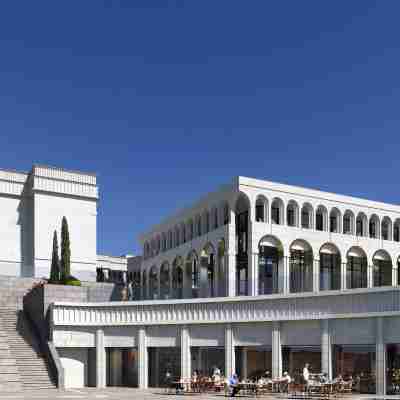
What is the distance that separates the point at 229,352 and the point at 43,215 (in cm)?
2833

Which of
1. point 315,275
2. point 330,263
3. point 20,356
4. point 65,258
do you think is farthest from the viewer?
point 330,263

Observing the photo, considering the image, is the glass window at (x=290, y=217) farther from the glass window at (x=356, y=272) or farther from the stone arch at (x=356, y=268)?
the glass window at (x=356, y=272)

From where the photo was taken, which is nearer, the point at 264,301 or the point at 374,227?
the point at 264,301

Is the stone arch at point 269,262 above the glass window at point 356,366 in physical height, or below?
above

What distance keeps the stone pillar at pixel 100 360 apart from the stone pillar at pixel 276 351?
36.1 feet

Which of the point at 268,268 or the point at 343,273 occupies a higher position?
the point at 268,268

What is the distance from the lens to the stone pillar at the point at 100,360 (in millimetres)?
42156

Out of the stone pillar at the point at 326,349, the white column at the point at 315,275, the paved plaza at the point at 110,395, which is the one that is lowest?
the paved plaza at the point at 110,395

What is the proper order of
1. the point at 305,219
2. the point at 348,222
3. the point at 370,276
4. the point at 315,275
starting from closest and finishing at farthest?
the point at 315,275, the point at 305,219, the point at 348,222, the point at 370,276

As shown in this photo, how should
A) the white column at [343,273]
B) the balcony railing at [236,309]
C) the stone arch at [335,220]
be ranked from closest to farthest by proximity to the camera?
the balcony railing at [236,309] < the white column at [343,273] < the stone arch at [335,220]

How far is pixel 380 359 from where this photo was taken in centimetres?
3378

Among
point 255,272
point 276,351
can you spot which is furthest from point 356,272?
point 276,351

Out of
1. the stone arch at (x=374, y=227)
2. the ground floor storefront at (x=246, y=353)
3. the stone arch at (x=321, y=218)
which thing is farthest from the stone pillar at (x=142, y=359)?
the stone arch at (x=374, y=227)

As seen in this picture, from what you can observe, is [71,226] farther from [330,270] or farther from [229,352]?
[229,352]
